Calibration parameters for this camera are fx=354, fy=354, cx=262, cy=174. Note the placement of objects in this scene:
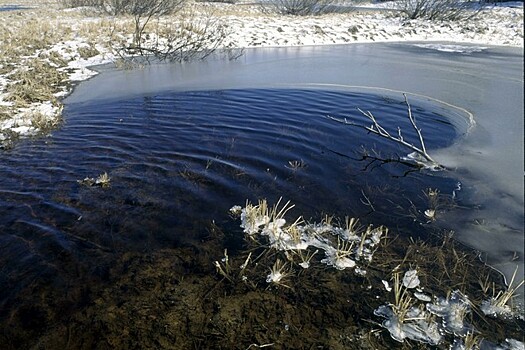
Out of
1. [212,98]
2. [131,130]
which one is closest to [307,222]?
[131,130]

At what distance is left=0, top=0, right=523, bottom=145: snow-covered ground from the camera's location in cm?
839

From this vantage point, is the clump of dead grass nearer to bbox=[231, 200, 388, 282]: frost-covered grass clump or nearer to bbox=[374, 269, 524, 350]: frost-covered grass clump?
bbox=[231, 200, 388, 282]: frost-covered grass clump

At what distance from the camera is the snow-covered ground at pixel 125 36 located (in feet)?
27.5

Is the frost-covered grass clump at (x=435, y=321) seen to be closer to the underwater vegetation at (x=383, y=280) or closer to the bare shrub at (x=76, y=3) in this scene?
the underwater vegetation at (x=383, y=280)

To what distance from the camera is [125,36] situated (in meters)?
16.5

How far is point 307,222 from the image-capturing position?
4.16 meters

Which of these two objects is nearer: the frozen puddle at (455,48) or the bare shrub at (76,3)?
the frozen puddle at (455,48)

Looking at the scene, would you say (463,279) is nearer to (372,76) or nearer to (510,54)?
(372,76)

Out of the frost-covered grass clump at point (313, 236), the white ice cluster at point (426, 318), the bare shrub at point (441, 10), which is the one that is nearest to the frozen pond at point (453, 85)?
the white ice cluster at point (426, 318)

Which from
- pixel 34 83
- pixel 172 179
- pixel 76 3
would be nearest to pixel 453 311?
pixel 172 179

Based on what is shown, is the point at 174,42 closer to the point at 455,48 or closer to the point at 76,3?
the point at 455,48

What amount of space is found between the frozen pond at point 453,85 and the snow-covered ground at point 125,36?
154 cm

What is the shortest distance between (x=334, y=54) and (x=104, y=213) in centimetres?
1297

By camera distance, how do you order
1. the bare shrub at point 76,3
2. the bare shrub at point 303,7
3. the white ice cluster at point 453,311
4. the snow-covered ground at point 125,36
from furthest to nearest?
the bare shrub at point 76,3
the bare shrub at point 303,7
the snow-covered ground at point 125,36
the white ice cluster at point 453,311
